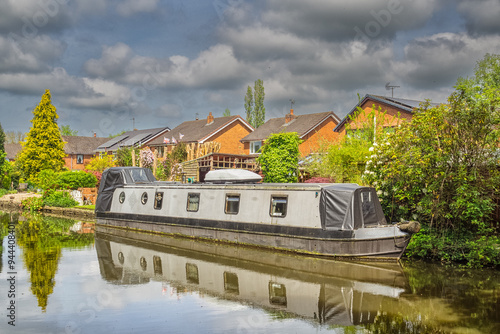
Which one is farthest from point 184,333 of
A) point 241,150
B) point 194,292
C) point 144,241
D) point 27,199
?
point 241,150

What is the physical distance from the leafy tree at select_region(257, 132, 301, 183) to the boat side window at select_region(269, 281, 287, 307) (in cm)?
1643

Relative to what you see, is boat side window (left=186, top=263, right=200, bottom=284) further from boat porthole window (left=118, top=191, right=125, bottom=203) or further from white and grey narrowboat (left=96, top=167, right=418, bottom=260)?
boat porthole window (left=118, top=191, right=125, bottom=203)

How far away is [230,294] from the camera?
420 inches

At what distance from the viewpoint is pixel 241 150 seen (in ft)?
158

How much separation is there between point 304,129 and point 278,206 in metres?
26.7

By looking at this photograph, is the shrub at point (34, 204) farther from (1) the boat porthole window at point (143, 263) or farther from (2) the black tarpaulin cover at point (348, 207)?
(2) the black tarpaulin cover at point (348, 207)

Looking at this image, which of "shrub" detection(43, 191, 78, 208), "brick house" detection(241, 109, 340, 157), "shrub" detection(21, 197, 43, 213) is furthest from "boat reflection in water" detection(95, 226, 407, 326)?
"brick house" detection(241, 109, 340, 157)

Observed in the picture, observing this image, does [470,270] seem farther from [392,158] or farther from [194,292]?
[194,292]

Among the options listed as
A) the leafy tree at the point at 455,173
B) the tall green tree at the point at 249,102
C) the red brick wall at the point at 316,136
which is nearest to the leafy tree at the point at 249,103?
the tall green tree at the point at 249,102

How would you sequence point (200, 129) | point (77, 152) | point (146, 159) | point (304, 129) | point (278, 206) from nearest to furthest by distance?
point (278, 206)
point (146, 159)
point (304, 129)
point (200, 129)
point (77, 152)

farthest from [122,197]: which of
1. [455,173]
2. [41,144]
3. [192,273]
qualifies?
[41,144]

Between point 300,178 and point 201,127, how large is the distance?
25586 mm

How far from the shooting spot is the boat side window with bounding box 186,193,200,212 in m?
18.7

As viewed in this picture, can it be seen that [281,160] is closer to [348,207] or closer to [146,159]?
[348,207]
